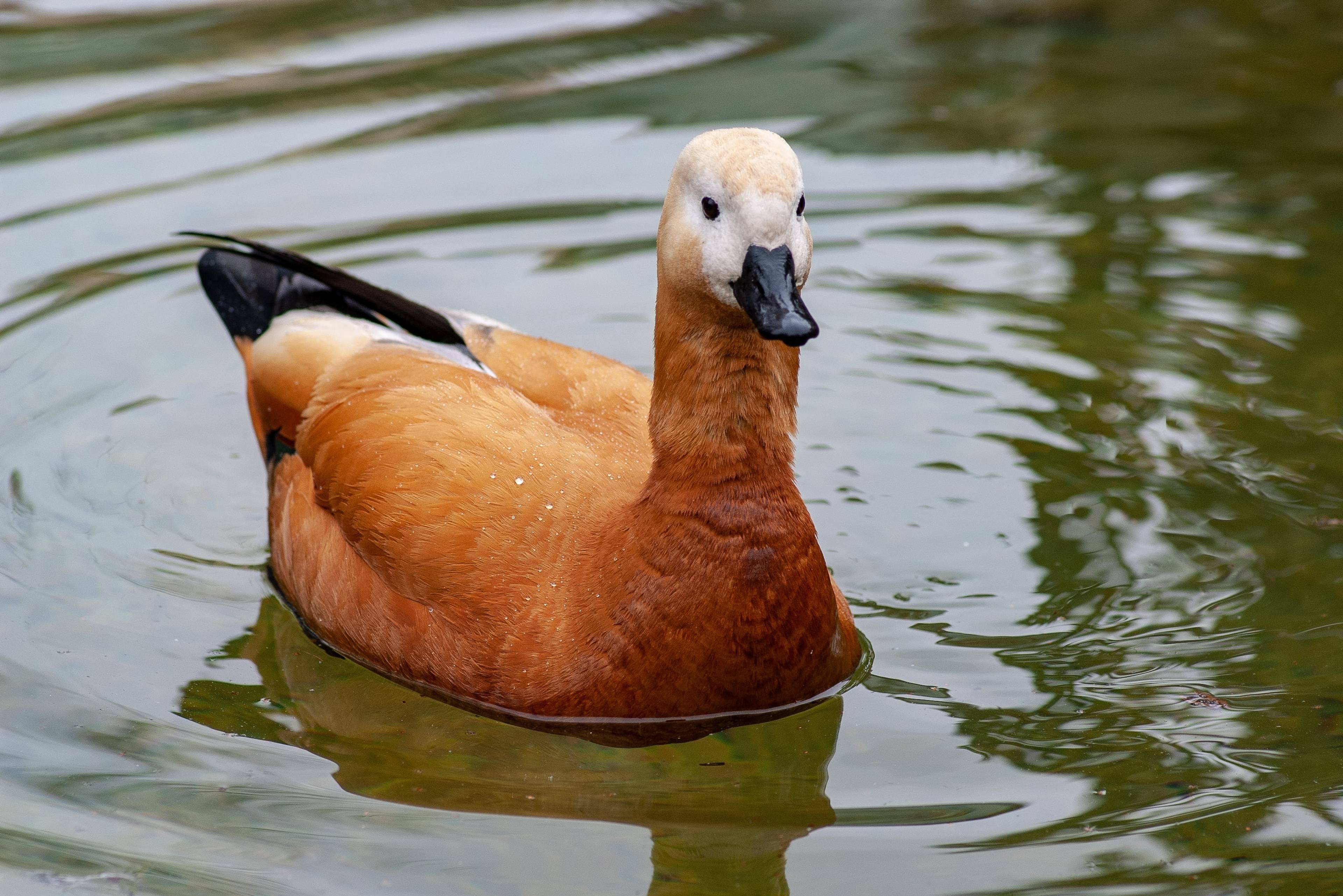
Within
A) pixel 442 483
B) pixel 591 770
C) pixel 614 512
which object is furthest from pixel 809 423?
pixel 591 770

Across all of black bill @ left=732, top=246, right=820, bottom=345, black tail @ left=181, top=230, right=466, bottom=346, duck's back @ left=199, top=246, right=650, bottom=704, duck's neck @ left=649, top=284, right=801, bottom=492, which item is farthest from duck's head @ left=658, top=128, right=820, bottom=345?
black tail @ left=181, top=230, right=466, bottom=346

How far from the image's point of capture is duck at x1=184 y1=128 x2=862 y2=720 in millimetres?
4465

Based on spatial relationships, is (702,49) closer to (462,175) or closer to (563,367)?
(462,175)

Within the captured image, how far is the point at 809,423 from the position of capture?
6.99 metres

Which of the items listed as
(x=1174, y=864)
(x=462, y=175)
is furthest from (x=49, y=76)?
(x=1174, y=864)

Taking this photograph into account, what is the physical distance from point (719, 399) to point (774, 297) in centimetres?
55

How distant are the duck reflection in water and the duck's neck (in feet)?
2.61

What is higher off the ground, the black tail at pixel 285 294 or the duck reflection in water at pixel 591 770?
the black tail at pixel 285 294

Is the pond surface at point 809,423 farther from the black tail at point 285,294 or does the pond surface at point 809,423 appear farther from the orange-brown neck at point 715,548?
the black tail at point 285,294

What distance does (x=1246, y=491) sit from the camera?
622 centimetres

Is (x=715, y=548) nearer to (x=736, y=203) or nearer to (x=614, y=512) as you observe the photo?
(x=614, y=512)

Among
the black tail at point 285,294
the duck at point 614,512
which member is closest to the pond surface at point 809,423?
the duck at point 614,512

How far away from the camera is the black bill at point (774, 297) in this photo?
412cm

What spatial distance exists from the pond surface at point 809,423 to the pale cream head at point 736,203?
4.87 feet
